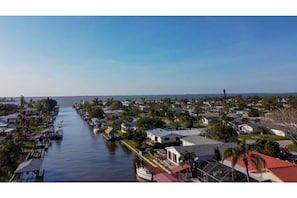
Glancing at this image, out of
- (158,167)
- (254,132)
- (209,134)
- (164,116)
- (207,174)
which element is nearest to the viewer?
(207,174)

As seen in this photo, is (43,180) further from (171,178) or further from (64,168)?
(171,178)

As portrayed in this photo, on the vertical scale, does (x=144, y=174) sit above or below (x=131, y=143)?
above

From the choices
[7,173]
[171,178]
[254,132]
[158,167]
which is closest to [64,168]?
[7,173]

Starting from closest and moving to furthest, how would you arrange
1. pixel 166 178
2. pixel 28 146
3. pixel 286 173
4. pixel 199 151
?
pixel 286 173 < pixel 166 178 < pixel 199 151 < pixel 28 146

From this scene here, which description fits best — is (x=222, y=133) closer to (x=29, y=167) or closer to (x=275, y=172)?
(x=275, y=172)

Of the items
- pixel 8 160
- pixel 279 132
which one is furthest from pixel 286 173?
pixel 279 132

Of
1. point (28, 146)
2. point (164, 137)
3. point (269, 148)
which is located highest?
point (269, 148)

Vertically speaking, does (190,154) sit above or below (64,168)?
above

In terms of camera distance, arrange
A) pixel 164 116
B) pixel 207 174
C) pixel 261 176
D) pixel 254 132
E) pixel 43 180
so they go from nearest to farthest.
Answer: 1. pixel 261 176
2. pixel 207 174
3. pixel 43 180
4. pixel 254 132
5. pixel 164 116
